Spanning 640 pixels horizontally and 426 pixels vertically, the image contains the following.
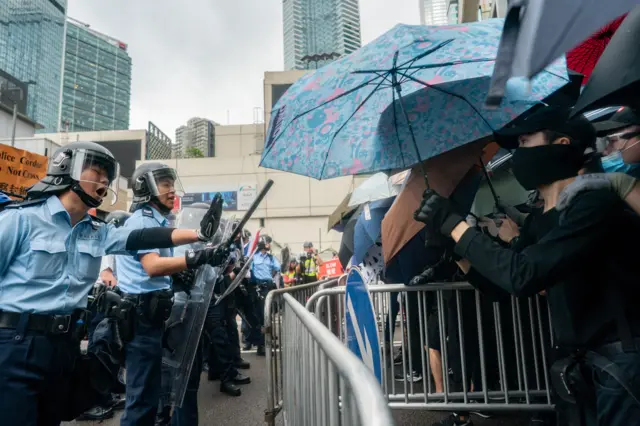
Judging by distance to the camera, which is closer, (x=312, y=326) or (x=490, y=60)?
(x=312, y=326)

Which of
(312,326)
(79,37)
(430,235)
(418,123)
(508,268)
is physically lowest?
(312,326)

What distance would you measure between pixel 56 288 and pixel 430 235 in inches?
79.9

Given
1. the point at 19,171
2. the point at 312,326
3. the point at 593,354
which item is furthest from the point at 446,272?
the point at 19,171

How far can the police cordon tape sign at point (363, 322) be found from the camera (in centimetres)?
237

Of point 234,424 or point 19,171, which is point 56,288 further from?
point 19,171

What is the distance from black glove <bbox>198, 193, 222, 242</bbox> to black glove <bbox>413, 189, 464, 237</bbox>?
1.44 metres

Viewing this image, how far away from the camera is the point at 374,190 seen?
7.38m

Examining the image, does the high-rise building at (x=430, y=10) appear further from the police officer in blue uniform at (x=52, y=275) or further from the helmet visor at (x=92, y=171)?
the police officer in blue uniform at (x=52, y=275)

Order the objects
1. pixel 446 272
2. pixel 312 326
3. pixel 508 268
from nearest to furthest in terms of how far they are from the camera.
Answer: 1. pixel 312 326
2. pixel 508 268
3. pixel 446 272

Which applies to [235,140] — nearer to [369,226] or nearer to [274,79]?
[274,79]

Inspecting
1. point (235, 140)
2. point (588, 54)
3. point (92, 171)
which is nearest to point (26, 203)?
point (92, 171)

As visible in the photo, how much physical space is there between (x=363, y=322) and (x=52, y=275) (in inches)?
66.7

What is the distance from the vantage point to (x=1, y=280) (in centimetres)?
233

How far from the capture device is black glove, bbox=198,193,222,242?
2982 mm
